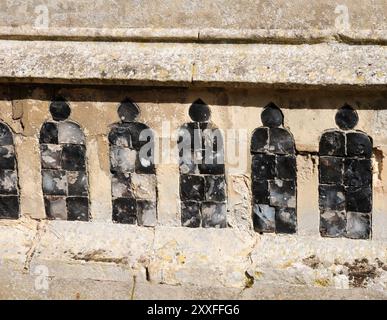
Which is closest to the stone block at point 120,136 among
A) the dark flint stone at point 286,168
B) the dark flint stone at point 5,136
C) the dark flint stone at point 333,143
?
the dark flint stone at point 5,136

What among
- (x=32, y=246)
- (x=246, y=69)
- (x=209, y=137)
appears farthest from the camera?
(x=32, y=246)

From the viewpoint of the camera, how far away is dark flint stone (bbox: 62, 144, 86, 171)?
4.23m

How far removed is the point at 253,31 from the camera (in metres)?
3.90

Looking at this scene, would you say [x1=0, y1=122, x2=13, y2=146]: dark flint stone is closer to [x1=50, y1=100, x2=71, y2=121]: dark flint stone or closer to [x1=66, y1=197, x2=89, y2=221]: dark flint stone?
[x1=50, y1=100, x2=71, y2=121]: dark flint stone

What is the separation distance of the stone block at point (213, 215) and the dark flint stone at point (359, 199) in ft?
1.95

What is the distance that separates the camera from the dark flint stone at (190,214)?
422 centimetres

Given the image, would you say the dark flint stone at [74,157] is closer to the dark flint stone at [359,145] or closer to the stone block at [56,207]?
the stone block at [56,207]

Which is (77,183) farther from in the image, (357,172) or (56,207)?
(357,172)

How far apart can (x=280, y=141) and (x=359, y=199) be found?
445mm

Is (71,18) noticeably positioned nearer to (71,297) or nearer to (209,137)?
(209,137)

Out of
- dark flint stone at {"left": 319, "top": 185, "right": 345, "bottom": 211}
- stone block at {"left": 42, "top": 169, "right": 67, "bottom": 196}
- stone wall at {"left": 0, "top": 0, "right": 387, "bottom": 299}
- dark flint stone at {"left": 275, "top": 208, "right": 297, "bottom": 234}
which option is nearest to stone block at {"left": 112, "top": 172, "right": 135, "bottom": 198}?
stone wall at {"left": 0, "top": 0, "right": 387, "bottom": 299}

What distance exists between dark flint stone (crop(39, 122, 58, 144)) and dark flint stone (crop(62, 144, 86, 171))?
0.22 feet
